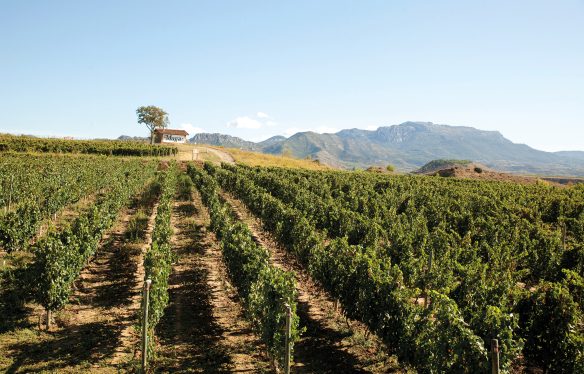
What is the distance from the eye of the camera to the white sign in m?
75.4

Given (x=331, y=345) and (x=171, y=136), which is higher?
(x=171, y=136)

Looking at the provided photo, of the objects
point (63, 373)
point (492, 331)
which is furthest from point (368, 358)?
point (63, 373)

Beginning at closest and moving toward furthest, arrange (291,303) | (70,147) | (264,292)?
(291,303), (264,292), (70,147)

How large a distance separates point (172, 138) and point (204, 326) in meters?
75.1

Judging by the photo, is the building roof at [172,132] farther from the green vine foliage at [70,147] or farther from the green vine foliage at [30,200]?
the green vine foliage at [30,200]

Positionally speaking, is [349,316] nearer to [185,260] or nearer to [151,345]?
[151,345]

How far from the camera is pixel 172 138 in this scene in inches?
3004

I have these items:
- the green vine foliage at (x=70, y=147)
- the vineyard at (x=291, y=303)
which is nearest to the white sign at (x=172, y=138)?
the green vine foliage at (x=70, y=147)

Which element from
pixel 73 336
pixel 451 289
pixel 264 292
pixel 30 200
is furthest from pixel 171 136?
pixel 451 289

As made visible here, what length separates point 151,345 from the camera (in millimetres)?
6781

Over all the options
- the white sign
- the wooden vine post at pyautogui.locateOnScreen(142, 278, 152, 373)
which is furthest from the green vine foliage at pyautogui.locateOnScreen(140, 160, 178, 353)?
the white sign

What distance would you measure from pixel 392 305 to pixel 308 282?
5.42 metres

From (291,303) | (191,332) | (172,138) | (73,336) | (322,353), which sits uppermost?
(172,138)

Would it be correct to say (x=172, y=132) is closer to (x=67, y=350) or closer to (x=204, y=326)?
(x=204, y=326)
